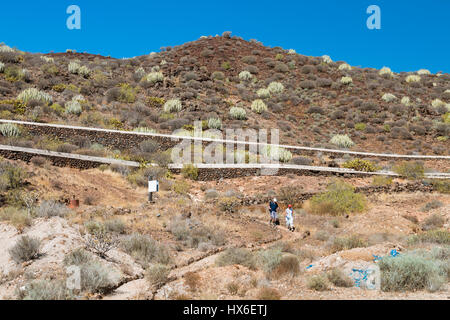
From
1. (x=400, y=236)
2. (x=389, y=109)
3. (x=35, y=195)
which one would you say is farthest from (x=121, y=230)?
(x=389, y=109)

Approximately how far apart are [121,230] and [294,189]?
36.0 feet

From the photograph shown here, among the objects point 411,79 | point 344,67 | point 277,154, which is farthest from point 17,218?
point 411,79

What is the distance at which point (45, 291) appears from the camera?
6.04m

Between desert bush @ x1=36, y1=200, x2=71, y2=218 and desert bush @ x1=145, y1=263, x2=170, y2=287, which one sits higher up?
desert bush @ x1=36, y1=200, x2=71, y2=218

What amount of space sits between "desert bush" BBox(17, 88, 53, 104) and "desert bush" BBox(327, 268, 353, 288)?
84.9 ft

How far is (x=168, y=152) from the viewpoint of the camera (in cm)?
2412

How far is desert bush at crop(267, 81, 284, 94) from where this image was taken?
39.8 metres

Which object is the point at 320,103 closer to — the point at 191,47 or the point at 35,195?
the point at 191,47

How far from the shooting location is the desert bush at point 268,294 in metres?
6.13

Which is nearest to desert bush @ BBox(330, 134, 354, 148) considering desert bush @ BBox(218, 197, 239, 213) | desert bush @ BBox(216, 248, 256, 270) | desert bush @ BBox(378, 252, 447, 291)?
desert bush @ BBox(218, 197, 239, 213)

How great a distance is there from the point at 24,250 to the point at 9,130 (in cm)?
1398

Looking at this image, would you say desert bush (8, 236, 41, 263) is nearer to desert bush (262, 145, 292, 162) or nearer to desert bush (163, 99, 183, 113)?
desert bush (262, 145, 292, 162)

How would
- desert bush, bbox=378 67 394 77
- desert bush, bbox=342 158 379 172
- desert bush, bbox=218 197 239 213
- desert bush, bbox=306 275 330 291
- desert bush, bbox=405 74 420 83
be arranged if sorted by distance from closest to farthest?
desert bush, bbox=306 275 330 291 < desert bush, bbox=218 197 239 213 < desert bush, bbox=342 158 379 172 < desert bush, bbox=405 74 420 83 < desert bush, bbox=378 67 394 77

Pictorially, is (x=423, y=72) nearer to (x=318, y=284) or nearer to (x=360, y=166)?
(x=360, y=166)
